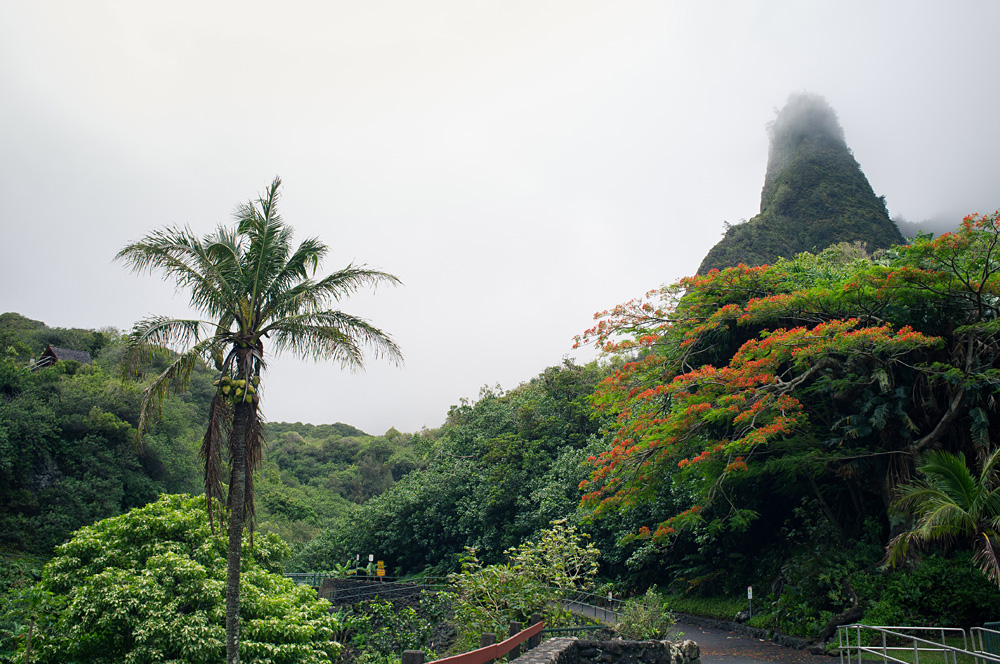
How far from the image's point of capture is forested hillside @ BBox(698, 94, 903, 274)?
4625cm

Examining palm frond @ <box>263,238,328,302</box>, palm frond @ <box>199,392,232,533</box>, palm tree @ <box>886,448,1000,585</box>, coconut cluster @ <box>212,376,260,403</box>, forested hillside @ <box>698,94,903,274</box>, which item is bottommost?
palm tree @ <box>886,448,1000,585</box>

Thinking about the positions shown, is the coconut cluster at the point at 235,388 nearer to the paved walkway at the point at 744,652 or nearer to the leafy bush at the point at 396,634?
the leafy bush at the point at 396,634

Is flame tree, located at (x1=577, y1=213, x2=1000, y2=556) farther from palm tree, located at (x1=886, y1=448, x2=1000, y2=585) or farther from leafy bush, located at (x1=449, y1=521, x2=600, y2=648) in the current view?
leafy bush, located at (x1=449, y1=521, x2=600, y2=648)

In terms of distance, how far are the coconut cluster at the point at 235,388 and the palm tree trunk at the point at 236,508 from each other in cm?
23

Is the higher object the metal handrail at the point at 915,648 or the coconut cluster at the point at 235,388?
the coconut cluster at the point at 235,388

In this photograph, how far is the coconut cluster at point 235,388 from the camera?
7.98 metres

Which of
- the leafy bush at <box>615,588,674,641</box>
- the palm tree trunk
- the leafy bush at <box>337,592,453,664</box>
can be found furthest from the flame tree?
the palm tree trunk

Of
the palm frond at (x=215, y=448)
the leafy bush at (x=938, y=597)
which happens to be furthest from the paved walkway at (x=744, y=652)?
the palm frond at (x=215, y=448)

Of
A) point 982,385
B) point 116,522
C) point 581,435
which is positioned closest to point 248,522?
Answer: point 116,522

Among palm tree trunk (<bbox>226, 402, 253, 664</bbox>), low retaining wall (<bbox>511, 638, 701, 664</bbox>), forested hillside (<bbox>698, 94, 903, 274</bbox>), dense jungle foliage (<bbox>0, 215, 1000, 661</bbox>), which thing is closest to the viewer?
low retaining wall (<bbox>511, 638, 701, 664</bbox>)

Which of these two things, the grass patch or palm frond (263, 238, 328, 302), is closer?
palm frond (263, 238, 328, 302)

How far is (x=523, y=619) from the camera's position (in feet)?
30.5

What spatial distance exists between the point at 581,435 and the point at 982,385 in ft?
51.9

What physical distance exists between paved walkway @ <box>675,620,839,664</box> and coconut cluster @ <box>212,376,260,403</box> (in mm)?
9496
